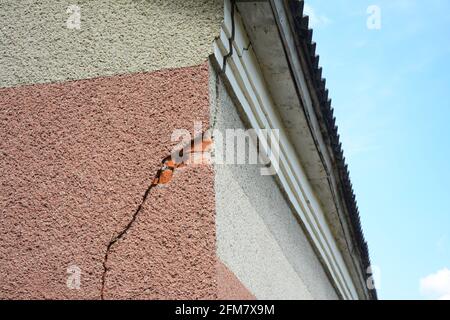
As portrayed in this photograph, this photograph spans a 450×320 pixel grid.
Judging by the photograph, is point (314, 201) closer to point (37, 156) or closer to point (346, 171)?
point (346, 171)

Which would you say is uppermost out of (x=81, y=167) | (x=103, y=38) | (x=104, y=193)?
(x=103, y=38)

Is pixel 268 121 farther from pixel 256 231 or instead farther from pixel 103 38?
pixel 103 38

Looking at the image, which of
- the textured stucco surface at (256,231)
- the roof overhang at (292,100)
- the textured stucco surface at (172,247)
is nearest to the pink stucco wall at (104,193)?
the textured stucco surface at (172,247)

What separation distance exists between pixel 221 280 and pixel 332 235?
10.7ft

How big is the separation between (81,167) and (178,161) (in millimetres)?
396

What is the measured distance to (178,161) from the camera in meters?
1.97

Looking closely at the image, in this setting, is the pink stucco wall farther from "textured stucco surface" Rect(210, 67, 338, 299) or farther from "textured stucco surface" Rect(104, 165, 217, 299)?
"textured stucco surface" Rect(210, 67, 338, 299)

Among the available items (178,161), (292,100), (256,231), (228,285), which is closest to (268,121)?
(292,100)

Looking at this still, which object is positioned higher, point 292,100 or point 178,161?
point 292,100

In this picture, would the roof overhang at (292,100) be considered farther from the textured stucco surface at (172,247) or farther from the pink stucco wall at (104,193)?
the textured stucco surface at (172,247)

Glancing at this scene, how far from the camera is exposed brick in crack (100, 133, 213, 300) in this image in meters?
1.94

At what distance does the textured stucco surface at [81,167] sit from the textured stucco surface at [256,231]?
0.20 m

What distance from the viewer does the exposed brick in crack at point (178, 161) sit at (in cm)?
194

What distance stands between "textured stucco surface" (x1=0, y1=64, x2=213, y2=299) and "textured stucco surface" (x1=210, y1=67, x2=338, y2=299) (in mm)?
204
